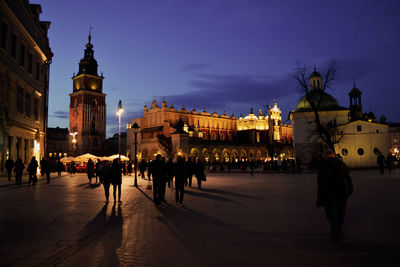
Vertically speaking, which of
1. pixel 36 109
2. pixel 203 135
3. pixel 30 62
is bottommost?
pixel 36 109

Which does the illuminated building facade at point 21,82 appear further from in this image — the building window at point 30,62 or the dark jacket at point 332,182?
the dark jacket at point 332,182

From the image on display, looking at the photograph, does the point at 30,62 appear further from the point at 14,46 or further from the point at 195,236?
the point at 195,236

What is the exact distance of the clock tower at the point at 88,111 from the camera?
90.4 m

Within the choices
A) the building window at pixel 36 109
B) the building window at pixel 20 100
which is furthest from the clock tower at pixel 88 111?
the building window at pixel 20 100

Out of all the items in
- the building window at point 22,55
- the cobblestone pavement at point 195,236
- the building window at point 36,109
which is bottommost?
the cobblestone pavement at point 195,236

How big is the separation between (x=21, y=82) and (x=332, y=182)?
25.3 meters

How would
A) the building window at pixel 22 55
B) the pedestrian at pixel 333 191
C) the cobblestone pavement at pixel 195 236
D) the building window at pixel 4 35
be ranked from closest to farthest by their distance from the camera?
the cobblestone pavement at pixel 195 236 → the pedestrian at pixel 333 191 → the building window at pixel 4 35 → the building window at pixel 22 55

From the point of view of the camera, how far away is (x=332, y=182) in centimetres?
616

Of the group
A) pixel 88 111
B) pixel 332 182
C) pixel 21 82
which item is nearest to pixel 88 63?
pixel 88 111

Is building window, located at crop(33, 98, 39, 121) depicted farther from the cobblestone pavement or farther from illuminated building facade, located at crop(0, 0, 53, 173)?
the cobblestone pavement

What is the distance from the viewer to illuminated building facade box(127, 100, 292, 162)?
7153 centimetres

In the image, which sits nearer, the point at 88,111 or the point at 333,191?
the point at 333,191

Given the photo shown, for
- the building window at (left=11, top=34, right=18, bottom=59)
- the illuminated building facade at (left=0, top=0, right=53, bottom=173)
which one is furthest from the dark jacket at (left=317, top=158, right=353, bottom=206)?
the building window at (left=11, top=34, right=18, bottom=59)

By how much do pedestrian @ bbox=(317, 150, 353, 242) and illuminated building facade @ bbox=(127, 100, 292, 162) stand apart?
183 ft
